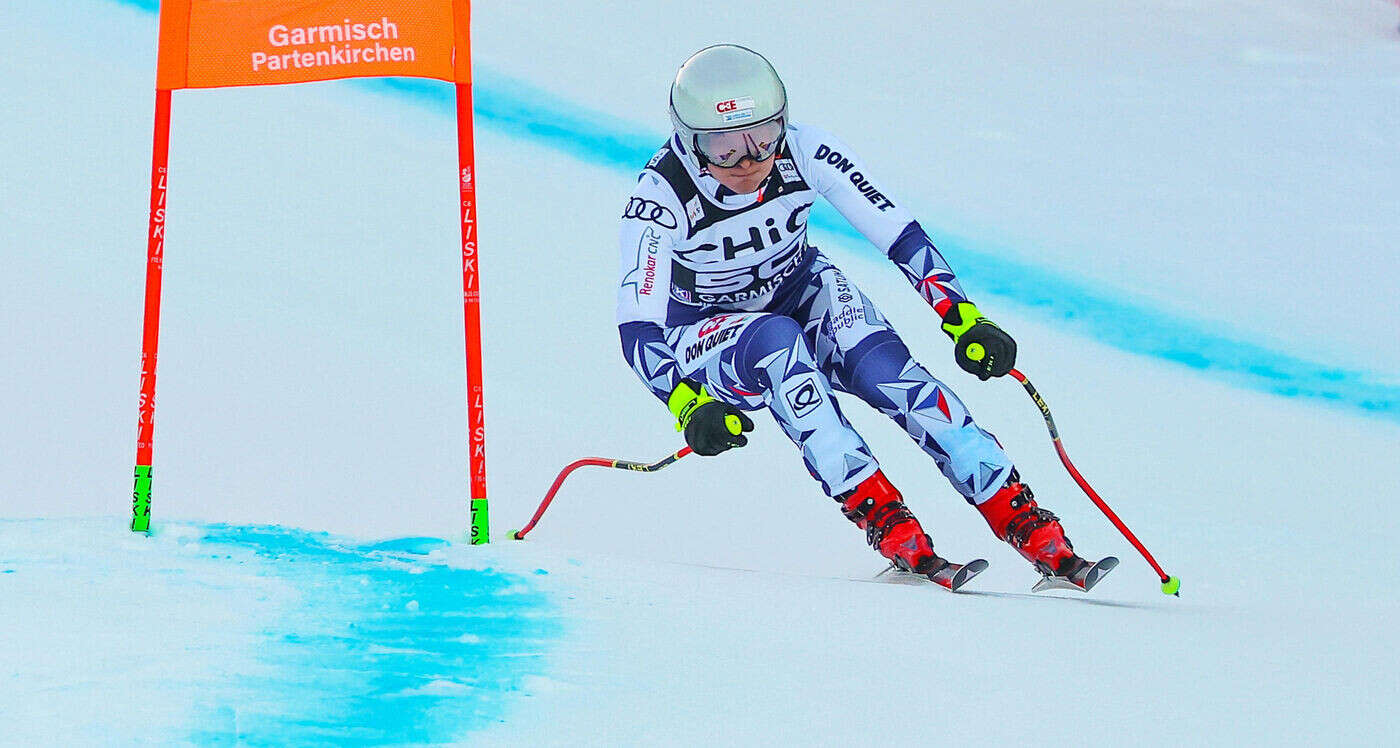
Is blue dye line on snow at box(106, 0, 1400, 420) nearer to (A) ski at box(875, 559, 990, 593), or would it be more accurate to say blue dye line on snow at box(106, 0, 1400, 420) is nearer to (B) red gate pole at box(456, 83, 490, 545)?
(A) ski at box(875, 559, 990, 593)

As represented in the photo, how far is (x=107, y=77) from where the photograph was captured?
795 cm

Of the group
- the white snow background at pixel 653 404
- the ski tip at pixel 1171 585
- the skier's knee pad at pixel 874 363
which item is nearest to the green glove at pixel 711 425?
the white snow background at pixel 653 404

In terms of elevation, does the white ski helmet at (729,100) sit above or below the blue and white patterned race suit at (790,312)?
above

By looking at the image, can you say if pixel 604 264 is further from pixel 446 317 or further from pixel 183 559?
pixel 183 559

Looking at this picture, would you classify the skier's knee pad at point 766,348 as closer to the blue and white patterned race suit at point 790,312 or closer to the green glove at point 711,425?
the blue and white patterned race suit at point 790,312

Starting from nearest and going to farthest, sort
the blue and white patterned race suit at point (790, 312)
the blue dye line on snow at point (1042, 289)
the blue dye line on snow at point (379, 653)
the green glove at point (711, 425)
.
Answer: the blue dye line on snow at point (379, 653) < the green glove at point (711, 425) < the blue and white patterned race suit at point (790, 312) < the blue dye line on snow at point (1042, 289)

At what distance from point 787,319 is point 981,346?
49cm

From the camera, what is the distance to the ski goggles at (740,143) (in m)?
3.42

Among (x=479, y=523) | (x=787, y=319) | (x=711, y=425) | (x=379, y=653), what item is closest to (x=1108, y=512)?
(x=787, y=319)

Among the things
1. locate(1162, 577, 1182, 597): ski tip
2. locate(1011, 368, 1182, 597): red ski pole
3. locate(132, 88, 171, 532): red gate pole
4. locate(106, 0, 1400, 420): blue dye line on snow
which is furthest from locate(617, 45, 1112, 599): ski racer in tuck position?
locate(106, 0, 1400, 420): blue dye line on snow

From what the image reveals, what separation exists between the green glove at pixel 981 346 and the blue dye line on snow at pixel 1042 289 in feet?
9.52

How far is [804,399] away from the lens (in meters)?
3.40

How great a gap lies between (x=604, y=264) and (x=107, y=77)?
3363mm

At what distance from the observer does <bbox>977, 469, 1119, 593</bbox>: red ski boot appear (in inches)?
131
